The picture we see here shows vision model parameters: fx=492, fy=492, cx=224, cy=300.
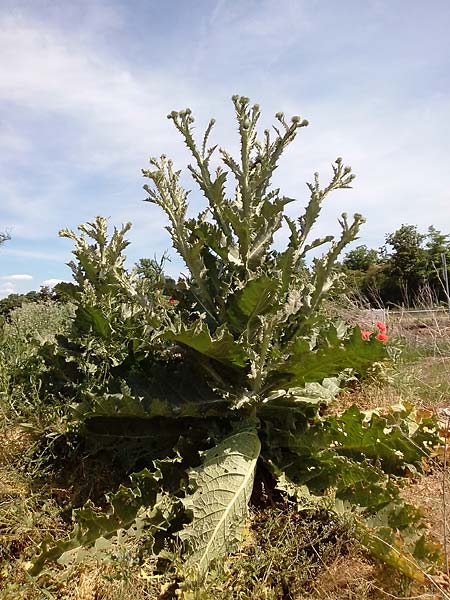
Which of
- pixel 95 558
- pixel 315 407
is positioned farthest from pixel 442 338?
pixel 95 558

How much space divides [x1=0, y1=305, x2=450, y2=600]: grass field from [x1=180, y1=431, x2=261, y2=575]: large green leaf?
0.30 feet

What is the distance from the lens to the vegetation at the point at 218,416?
7.07 feet

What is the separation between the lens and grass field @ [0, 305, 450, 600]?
6.60 ft

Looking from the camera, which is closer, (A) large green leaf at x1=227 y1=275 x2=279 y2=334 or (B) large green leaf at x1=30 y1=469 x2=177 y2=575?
(B) large green leaf at x1=30 y1=469 x2=177 y2=575

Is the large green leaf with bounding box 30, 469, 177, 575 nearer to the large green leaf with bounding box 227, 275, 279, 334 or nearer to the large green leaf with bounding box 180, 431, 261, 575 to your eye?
the large green leaf with bounding box 180, 431, 261, 575

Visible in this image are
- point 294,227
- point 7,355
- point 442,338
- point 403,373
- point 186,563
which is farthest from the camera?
point 442,338

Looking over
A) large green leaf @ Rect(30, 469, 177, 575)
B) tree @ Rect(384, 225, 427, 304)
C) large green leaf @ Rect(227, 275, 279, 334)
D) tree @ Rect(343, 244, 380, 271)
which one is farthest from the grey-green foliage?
tree @ Rect(343, 244, 380, 271)

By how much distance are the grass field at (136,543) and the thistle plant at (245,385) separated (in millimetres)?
124

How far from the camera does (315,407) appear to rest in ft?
9.75

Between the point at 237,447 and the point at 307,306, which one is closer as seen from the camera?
the point at 237,447

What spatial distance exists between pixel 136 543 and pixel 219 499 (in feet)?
1.38

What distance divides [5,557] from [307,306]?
6.59ft

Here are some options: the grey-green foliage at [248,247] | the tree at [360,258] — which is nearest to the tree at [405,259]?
the tree at [360,258]

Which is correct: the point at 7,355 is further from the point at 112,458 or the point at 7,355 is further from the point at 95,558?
the point at 95,558
